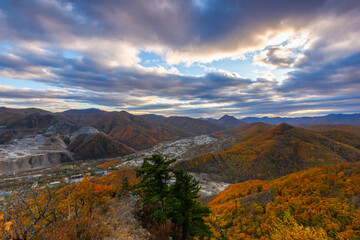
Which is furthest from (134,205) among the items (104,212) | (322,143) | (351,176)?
(322,143)

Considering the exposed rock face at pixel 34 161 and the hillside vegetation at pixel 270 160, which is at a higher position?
the hillside vegetation at pixel 270 160

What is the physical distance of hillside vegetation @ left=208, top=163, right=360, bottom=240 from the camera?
57.7 feet

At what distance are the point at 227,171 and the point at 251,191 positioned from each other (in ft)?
329

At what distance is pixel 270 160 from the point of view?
142 metres

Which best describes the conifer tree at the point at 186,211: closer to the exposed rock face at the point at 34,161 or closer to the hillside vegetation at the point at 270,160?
the hillside vegetation at the point at 270,160

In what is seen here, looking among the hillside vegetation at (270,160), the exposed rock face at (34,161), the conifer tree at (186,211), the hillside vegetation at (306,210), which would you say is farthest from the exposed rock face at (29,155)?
the hillside vegetation at (306,210)

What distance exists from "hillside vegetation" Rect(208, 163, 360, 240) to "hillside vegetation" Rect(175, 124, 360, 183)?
108 meters

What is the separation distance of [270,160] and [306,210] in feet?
462

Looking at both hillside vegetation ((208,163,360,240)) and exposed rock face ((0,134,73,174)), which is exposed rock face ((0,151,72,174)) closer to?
exposed rock face ((0,134,73,174))

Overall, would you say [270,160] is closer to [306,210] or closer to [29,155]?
[306,210]

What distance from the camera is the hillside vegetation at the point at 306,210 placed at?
17.6m

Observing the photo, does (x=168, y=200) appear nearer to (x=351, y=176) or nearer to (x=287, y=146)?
(x=351, y=176)

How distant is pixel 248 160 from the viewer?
5719 inches

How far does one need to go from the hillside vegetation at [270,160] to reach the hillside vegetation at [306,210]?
107890 mm
